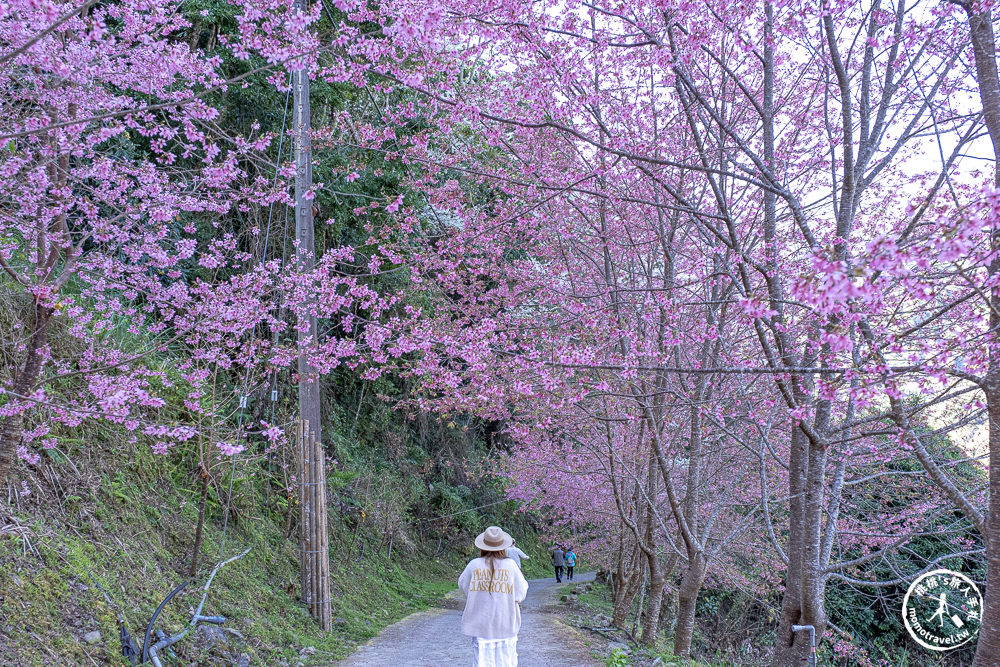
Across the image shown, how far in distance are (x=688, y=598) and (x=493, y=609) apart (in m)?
4.59

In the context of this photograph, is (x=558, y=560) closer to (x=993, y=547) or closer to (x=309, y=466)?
(x=309, y=466)

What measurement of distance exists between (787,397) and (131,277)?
19.2 feet

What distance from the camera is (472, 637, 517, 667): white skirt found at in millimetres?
5230

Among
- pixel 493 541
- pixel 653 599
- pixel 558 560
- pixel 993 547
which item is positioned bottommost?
pixel 558 560

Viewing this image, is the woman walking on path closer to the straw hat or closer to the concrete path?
the straw hat

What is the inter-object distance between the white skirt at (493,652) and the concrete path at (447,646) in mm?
2695

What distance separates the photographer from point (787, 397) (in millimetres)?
5133

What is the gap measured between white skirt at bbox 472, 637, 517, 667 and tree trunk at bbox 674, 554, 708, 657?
388 centimetres

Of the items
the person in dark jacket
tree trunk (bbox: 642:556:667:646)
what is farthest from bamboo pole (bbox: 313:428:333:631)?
the person in dark jacket

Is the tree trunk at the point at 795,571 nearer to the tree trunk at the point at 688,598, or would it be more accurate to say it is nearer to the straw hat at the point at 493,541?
the tree trunk at the point at 688,598

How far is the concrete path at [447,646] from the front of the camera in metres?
7.86

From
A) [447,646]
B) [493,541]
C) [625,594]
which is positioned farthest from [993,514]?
[625,594]

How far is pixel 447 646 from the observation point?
9.05 meters

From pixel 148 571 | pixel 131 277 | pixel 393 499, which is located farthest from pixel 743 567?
pixel 131 277
